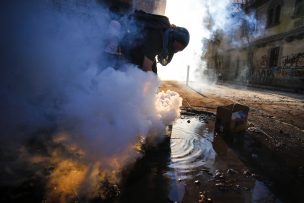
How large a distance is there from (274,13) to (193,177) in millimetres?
23425

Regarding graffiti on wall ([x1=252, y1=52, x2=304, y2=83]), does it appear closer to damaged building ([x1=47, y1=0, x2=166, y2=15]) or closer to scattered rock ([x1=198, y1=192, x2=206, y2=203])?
damaged building ([x1=47, y1=0, x2=166, y2=15])

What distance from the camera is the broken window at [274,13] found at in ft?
70.9

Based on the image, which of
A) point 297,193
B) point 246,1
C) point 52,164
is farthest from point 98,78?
point 246,1

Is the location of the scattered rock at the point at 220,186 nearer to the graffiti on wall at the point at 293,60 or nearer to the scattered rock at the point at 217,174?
the scattered rock at the point at 217,174

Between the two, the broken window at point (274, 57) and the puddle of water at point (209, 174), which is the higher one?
the broken window at point (274, 57)

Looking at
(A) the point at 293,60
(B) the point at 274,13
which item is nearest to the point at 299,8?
(B) the point at 274,13

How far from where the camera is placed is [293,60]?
1883 cm

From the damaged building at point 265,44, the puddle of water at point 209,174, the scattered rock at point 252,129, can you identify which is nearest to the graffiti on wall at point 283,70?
the damaged building at point 265,44

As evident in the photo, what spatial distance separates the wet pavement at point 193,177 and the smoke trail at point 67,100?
307mm

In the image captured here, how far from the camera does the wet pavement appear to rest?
262cm

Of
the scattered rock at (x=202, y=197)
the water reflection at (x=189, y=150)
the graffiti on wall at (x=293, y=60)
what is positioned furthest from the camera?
the graffiti on wall at (x=293, y=60)

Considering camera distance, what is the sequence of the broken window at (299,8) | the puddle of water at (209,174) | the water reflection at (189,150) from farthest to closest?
the broken window at (299,8), the water reflection at (189,150), the puddle of water at (209,174)

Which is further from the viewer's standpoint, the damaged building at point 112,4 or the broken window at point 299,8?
the broken window at point 299,8

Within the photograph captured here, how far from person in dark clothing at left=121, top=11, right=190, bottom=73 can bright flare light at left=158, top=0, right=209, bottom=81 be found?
37.7 feet
